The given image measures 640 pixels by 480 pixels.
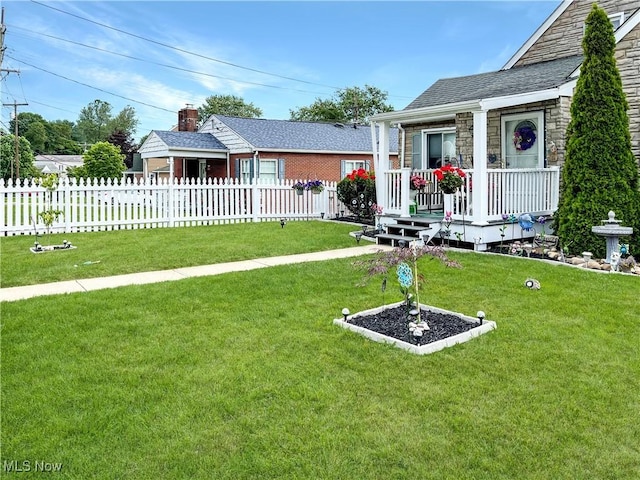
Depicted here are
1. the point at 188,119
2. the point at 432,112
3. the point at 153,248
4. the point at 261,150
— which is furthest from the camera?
the point at 188,119

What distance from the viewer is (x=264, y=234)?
1149 centimetres

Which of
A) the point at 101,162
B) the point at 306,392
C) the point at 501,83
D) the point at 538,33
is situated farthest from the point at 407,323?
the point at 101,162

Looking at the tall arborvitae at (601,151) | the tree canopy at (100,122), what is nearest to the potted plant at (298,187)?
the tall arborvitae at (601,151)

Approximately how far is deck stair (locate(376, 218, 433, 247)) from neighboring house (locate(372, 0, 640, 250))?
280mm

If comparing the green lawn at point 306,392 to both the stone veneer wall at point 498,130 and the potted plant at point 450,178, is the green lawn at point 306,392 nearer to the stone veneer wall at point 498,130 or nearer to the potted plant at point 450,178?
the potted plant at point 450,178

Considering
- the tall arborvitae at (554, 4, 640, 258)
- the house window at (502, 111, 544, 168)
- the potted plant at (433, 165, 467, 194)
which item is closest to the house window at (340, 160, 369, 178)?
the house window at (502, 111, 544, 168)

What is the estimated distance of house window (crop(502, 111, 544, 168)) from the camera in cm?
1092

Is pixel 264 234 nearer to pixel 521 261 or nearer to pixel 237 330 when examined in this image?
Answer: pixel 521 261

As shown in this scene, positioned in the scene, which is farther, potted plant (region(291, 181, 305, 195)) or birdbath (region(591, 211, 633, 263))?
potted plant (region(291, 181, 305, 195))

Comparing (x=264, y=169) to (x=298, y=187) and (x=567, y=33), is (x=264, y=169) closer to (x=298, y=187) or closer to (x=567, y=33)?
(x=298, y=187)

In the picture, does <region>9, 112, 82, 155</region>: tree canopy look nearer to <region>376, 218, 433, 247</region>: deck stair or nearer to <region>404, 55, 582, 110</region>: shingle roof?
<region>404, 55, 582, 110</region>: shingle roof

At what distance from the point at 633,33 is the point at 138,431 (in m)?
10.8

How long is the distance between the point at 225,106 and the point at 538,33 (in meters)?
46.2

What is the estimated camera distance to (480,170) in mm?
9305
